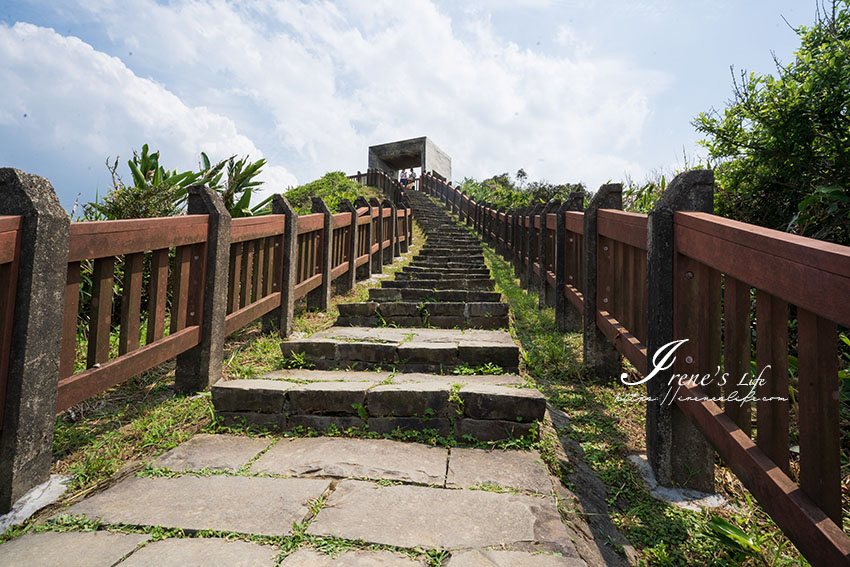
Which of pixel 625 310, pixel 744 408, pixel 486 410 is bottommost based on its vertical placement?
pixel 486 410

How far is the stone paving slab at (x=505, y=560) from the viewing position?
158 centimetres

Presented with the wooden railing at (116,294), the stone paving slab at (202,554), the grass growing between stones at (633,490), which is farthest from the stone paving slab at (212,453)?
the grass growing between stones at (633,490)

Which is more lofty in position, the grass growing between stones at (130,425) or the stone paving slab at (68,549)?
the grass growing between stones at (130,425)

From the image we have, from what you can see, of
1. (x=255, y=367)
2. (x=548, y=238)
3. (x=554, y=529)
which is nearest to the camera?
(x=554, y=529)

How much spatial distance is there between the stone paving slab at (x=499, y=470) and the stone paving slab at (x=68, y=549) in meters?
1.24

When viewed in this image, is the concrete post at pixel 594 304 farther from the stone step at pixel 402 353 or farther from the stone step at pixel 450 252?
the stone step at pixel 450 252

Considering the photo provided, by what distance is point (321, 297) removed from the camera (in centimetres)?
562

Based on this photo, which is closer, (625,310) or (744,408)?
(744,408)

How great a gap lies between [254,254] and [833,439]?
3.86 meters

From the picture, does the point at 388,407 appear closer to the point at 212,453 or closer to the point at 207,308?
the point at 212,453

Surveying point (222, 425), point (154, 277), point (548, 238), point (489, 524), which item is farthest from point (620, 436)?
point (548, 238)

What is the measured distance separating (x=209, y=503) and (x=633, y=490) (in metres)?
1.85

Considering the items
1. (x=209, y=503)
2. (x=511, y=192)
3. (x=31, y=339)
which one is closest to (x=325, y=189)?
(x=511, y=192)

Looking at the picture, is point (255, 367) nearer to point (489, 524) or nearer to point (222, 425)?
point (222, 425)
